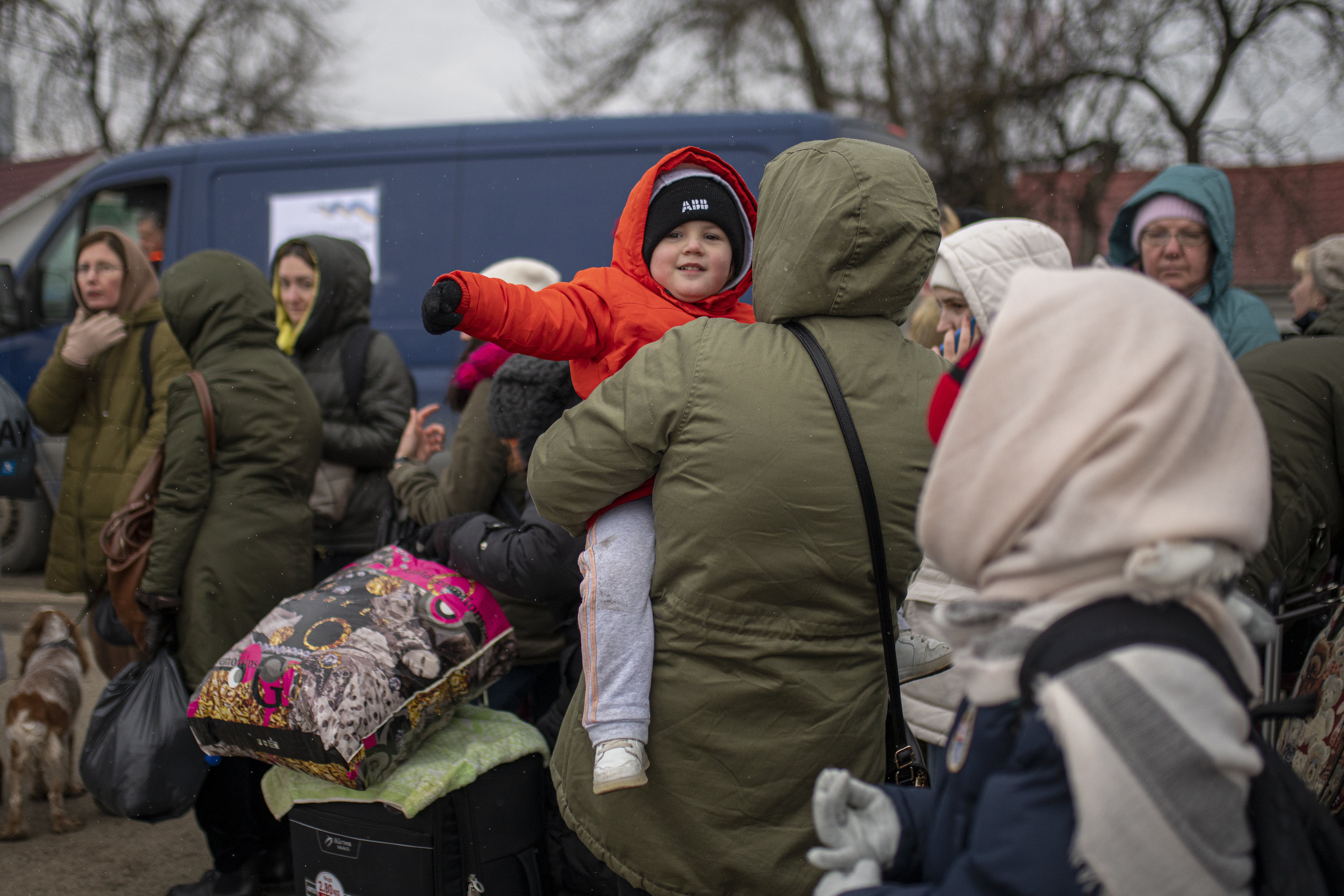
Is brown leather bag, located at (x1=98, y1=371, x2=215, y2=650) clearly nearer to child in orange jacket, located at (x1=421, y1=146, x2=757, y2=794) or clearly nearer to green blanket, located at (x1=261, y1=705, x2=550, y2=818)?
green blanket, located at (x1=261, y1=705, x2=550, y2=818)

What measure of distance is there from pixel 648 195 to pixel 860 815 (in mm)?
1490

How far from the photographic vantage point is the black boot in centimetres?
303

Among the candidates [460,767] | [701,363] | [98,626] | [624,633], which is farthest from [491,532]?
[98,626]

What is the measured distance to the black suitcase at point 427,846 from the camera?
243cm

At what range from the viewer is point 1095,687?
0.93m

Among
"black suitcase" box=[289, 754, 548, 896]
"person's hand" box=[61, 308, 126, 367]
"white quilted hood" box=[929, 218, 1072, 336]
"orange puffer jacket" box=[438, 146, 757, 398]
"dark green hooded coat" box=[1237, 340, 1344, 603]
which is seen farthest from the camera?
"person's hand" box=[61, 308, 126, 367]

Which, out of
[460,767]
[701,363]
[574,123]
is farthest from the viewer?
[574,123]

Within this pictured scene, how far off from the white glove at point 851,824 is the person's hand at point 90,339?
11.0 feet


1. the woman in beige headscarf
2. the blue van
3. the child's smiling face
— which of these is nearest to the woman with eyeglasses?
the blue van

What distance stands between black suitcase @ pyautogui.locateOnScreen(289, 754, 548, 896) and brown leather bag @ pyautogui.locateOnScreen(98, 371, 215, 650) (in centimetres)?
97

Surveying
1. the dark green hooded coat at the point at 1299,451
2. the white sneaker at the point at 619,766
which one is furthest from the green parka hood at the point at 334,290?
the dark green hooded coat at the point at 1299,451

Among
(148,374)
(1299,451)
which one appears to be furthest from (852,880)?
(148,374)

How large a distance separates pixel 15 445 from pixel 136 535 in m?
1.03

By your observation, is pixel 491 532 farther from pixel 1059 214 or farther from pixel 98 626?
pixel 1059 214
